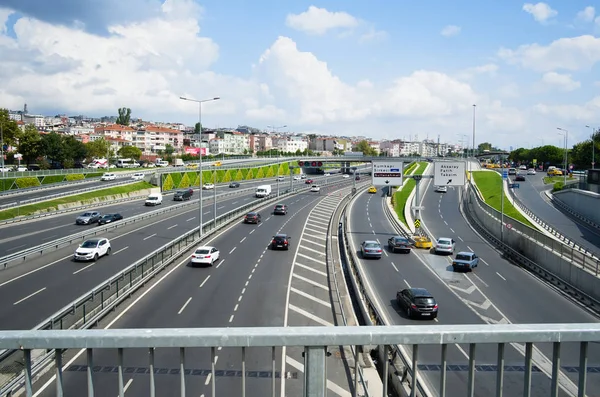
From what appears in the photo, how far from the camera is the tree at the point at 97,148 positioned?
370ft

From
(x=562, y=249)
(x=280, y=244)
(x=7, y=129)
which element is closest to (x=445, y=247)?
(x=562, y=249)

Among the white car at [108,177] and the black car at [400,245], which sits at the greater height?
the white car at [108,177]

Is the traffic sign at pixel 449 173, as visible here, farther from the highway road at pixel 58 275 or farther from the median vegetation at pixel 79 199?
the median vegetation at pixel 79 199

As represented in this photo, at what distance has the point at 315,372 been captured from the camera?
4043 millimetres

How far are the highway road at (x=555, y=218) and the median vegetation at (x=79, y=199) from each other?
2059 inches

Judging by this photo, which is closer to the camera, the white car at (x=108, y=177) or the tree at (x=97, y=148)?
the white car at (x=108, y=177)

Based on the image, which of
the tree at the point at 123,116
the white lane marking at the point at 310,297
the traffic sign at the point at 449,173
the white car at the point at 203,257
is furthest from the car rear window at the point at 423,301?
the tree at the point at 123,116

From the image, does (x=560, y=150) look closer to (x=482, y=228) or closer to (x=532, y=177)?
(x=532, y=177)

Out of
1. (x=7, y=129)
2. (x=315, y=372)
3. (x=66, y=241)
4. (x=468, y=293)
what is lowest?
(x=468, y=293)

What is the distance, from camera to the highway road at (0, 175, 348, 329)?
2073 cm

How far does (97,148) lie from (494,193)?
3534 inches

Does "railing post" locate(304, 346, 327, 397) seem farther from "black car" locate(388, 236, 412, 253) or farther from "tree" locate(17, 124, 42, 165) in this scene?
"tree" locate(17, 124, 42, 165)

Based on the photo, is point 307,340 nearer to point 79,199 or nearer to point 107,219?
point 107,219

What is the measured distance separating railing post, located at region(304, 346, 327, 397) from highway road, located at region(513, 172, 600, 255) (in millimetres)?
37051
